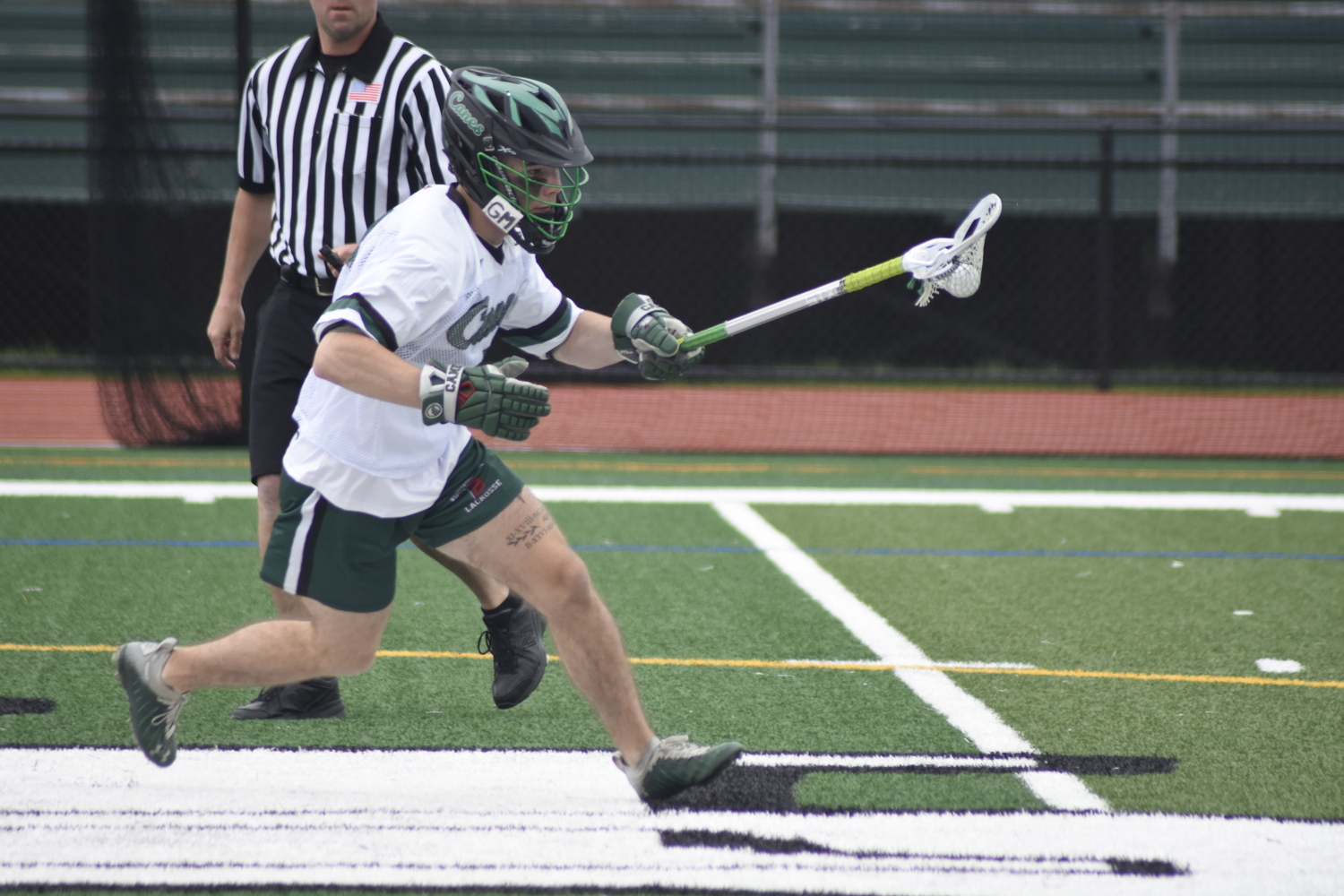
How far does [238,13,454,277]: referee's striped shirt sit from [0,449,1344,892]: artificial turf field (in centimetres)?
126

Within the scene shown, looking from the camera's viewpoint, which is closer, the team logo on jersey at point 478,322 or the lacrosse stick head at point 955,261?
the team logo on jersey at point 478,322

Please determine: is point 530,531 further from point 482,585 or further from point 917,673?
point 917,673

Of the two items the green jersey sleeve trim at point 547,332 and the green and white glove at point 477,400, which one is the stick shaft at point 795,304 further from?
the green and white glove at point 477,400

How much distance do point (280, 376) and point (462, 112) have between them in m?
1.06

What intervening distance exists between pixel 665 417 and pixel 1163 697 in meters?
7.16

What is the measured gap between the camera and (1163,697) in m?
3.54

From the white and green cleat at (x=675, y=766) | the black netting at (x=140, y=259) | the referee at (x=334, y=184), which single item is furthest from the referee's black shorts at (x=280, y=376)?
the black netting at (x=140, y=259)

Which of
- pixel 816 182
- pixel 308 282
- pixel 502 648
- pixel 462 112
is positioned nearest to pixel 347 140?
pixel 308 282

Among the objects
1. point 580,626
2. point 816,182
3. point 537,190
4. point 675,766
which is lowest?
point 675,766

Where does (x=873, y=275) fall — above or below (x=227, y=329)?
above

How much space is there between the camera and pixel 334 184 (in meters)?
3.41

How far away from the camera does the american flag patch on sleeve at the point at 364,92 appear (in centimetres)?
342

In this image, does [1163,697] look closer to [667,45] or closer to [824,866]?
[824,866]

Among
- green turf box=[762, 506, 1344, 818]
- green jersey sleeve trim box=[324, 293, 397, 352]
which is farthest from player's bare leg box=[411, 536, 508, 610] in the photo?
green turf box=[762, 506, 1344, 818]
